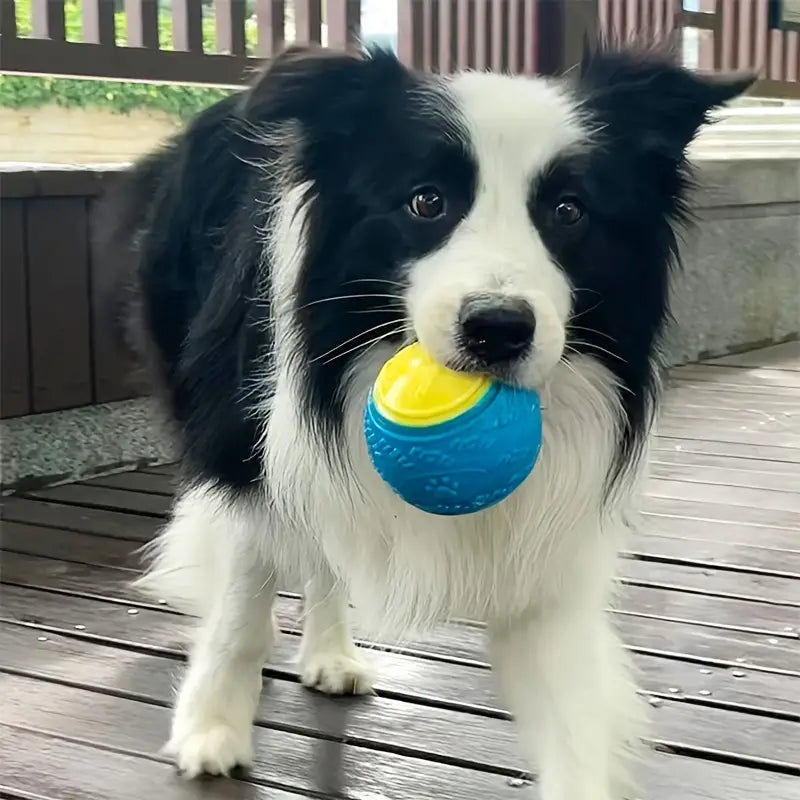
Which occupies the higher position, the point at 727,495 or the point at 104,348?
the point at 104,348

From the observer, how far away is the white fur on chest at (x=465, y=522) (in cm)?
166

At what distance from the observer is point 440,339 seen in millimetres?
1395

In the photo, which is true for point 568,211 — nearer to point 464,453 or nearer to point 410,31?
point 464,453

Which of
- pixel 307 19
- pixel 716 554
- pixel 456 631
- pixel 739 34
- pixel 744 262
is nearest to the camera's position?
pixel 456 631

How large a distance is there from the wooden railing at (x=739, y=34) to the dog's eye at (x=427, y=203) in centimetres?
400

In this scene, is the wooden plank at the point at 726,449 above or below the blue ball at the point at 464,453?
below

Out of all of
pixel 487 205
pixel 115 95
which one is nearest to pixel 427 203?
pixel 487 205

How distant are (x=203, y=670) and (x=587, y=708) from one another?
601mm

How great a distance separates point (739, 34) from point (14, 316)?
12.9 feet

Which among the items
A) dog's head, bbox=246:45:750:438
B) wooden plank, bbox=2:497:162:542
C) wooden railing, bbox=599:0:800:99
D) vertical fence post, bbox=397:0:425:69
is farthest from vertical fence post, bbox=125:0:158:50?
wooden railing, bbox=599:0:800:99

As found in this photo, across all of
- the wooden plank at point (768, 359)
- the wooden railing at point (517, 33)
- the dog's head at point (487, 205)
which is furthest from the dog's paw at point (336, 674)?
the wooden plank at point (768, 359)

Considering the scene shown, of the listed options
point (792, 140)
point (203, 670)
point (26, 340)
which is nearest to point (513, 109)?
point (203, 670)

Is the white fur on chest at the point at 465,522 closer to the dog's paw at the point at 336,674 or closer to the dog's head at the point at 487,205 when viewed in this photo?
the dog's head at the point at 487,205

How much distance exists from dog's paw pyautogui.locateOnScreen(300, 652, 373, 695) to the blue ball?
0.72m
